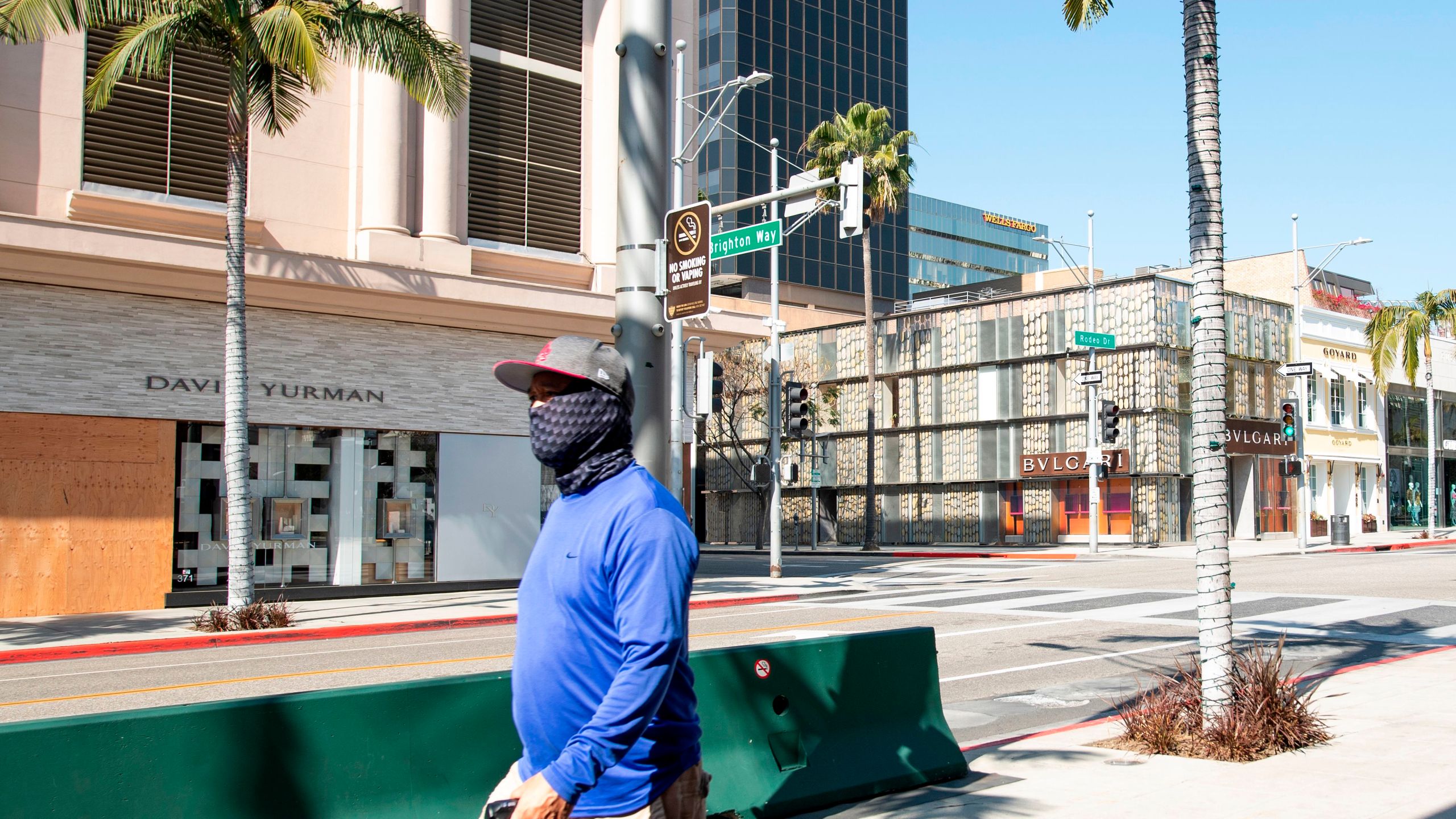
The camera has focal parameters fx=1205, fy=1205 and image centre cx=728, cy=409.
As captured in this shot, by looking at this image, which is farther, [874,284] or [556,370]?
[874,284]

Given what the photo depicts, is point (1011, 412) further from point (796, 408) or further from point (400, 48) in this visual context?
point (400, 48)

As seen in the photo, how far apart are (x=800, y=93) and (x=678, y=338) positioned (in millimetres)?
55339

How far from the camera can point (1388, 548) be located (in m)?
38.6

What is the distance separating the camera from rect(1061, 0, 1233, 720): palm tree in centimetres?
739

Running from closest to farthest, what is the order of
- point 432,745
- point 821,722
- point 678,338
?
1. point 432,745
2. point 821,722
3. point 678,338

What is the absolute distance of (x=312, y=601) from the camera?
21219 mm

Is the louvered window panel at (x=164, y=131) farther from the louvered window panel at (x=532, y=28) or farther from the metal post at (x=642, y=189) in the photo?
the metal post at (x=642, y=189)

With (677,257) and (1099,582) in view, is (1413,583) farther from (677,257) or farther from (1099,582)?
(677,257)

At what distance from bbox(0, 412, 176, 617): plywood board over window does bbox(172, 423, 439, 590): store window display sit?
0.43 meters

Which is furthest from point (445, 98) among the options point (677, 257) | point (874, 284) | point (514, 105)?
point (874, 284)

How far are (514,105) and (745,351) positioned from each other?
25.9 meters

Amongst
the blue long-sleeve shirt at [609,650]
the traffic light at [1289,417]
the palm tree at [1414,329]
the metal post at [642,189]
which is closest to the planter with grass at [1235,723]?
the metal post at [642,189]

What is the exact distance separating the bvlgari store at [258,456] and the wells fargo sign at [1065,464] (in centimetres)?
2560

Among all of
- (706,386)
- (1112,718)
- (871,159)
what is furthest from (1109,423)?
(1112,718)
